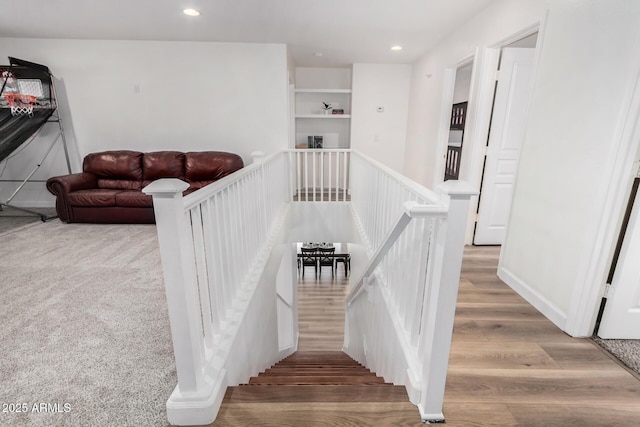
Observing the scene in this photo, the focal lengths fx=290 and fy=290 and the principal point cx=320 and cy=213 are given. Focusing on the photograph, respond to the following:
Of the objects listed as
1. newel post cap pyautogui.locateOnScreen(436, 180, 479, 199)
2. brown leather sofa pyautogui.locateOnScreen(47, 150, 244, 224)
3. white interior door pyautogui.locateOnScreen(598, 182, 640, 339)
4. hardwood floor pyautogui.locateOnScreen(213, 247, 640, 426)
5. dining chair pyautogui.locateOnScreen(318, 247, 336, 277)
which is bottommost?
dining chair pyautogui.locateOnScreen(318, 247, 336, 277)

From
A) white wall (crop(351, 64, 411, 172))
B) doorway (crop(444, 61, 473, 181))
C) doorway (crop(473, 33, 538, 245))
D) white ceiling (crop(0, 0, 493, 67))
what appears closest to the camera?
Answer: doorway (crop(473, 33, 538, 245))

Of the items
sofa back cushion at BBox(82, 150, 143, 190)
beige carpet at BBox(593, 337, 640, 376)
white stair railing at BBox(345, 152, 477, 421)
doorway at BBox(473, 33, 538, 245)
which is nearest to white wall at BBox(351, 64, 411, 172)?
doorway at BBox(473, 33, 538, 245)

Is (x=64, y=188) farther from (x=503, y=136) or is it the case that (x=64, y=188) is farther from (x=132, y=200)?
(x=503, y=136)

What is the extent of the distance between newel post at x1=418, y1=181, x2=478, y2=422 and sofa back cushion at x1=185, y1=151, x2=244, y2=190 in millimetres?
3739

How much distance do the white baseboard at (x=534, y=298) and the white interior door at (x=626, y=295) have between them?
201 millimetres

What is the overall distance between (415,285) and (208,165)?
375cm

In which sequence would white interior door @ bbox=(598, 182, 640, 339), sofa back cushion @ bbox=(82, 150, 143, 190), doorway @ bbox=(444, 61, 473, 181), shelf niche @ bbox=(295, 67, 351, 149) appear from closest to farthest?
white interior door @ bbox=(598, 182, 640, 339), doorway @ bbox=(444, 61, 473, 181), sofa back cushion @ bbox=(82, 150, 143, 190), shelf niche @ bbox=(295, 67, 351, 149)

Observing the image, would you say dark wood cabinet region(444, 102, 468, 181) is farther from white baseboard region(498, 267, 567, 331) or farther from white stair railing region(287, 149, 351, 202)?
white baseboard region(498, 267, 567, 331)

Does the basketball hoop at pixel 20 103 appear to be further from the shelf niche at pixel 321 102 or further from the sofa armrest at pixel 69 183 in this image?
the shelf niche at pixel 321 102

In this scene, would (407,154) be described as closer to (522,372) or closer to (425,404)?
(522,372)

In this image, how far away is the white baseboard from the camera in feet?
6.34

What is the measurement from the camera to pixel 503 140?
3.03 metres

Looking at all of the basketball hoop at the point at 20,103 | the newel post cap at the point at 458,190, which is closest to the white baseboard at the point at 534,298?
the newel post cap at the point at 458,190

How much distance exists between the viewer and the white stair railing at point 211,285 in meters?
1.05
